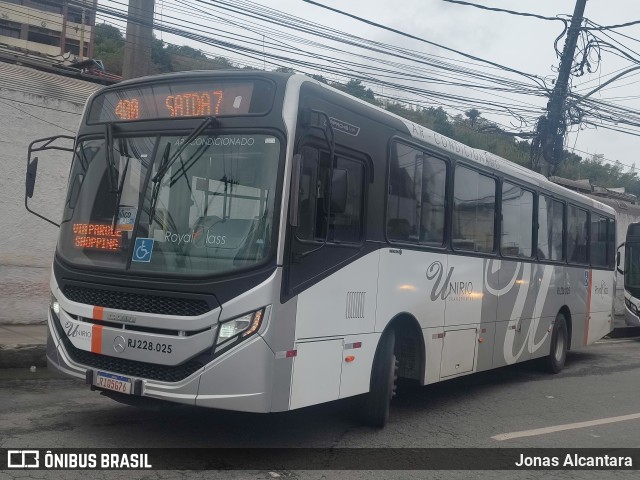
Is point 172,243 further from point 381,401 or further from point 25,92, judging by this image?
point 25,92

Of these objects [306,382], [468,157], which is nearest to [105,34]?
[468,157]

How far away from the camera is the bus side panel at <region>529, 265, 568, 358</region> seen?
1144cm

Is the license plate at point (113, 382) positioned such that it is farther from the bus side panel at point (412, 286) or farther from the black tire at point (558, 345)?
the black tire at point (558, 345)

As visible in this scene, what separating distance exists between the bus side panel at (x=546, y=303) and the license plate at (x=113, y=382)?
284 inches

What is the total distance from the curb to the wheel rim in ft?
27.1

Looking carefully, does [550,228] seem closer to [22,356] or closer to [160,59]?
[22,356]

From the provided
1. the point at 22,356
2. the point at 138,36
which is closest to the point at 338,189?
the point at 22,356

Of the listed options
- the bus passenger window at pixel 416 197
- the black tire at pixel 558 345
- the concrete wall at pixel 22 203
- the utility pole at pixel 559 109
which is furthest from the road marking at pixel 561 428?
the utility pole at pixel 559 109

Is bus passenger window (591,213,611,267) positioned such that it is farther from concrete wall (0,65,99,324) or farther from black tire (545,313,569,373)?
concrete wall (0,65,99,324)

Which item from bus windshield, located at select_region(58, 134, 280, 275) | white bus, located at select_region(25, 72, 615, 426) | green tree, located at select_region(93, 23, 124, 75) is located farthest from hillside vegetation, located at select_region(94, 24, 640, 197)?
bus windshield, located at select_region(58, 134, 280, 275)

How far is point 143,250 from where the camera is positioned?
19.9ft

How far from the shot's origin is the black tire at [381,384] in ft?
23.7

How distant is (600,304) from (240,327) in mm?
10795

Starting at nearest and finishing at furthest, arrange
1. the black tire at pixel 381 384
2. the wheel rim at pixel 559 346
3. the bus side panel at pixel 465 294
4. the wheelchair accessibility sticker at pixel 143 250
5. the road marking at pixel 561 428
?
the wheelchair accessibility sticker at pixel 143 250, the black tire at pixel 381 384, the road marking at pixel 561 428, the bus side panel at pixel 465 294, the wheel rim at pixel 559 346
